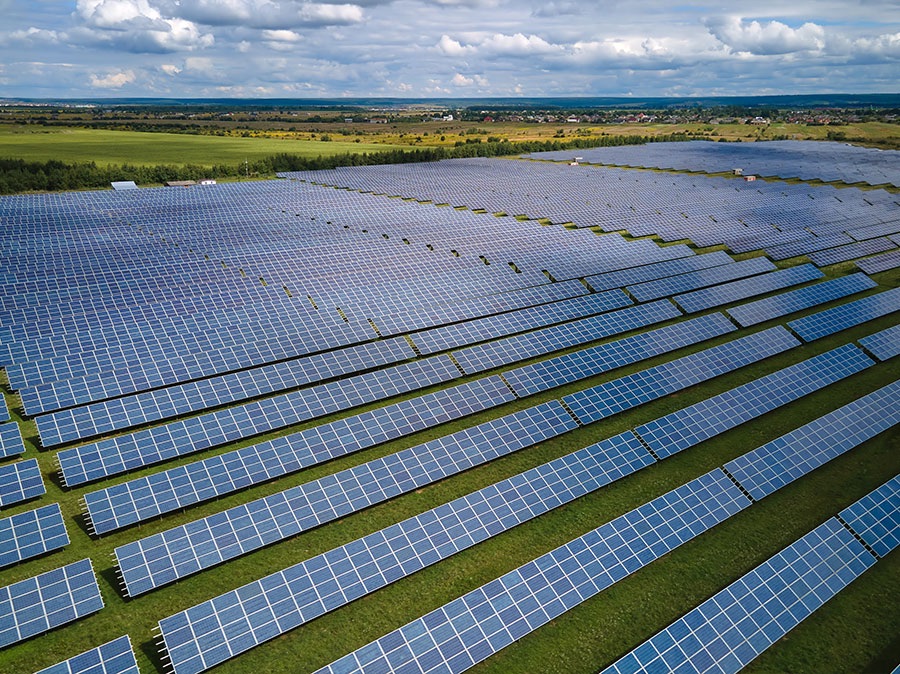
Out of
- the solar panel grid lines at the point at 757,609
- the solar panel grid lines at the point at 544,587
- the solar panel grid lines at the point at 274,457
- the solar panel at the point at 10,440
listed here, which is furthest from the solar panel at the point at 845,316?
the solar panel at the point at 10,440

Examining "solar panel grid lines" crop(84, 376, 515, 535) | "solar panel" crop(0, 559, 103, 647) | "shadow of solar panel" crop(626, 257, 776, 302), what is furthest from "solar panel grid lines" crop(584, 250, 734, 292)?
"solar panel" crop(0, 559, 103, 647)

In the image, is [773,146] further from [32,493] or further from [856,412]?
[32,493]

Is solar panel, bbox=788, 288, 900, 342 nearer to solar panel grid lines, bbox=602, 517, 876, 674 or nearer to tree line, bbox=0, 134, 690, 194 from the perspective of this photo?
solar panel grid lines, bbox=602, 517, 876, 674

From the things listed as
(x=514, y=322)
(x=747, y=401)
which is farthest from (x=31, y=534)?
(x=747, y=401)

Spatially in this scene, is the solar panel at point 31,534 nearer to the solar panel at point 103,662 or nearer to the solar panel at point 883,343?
the solar panel at point 103,662

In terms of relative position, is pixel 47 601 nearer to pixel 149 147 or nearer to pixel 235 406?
pixel 235 406
